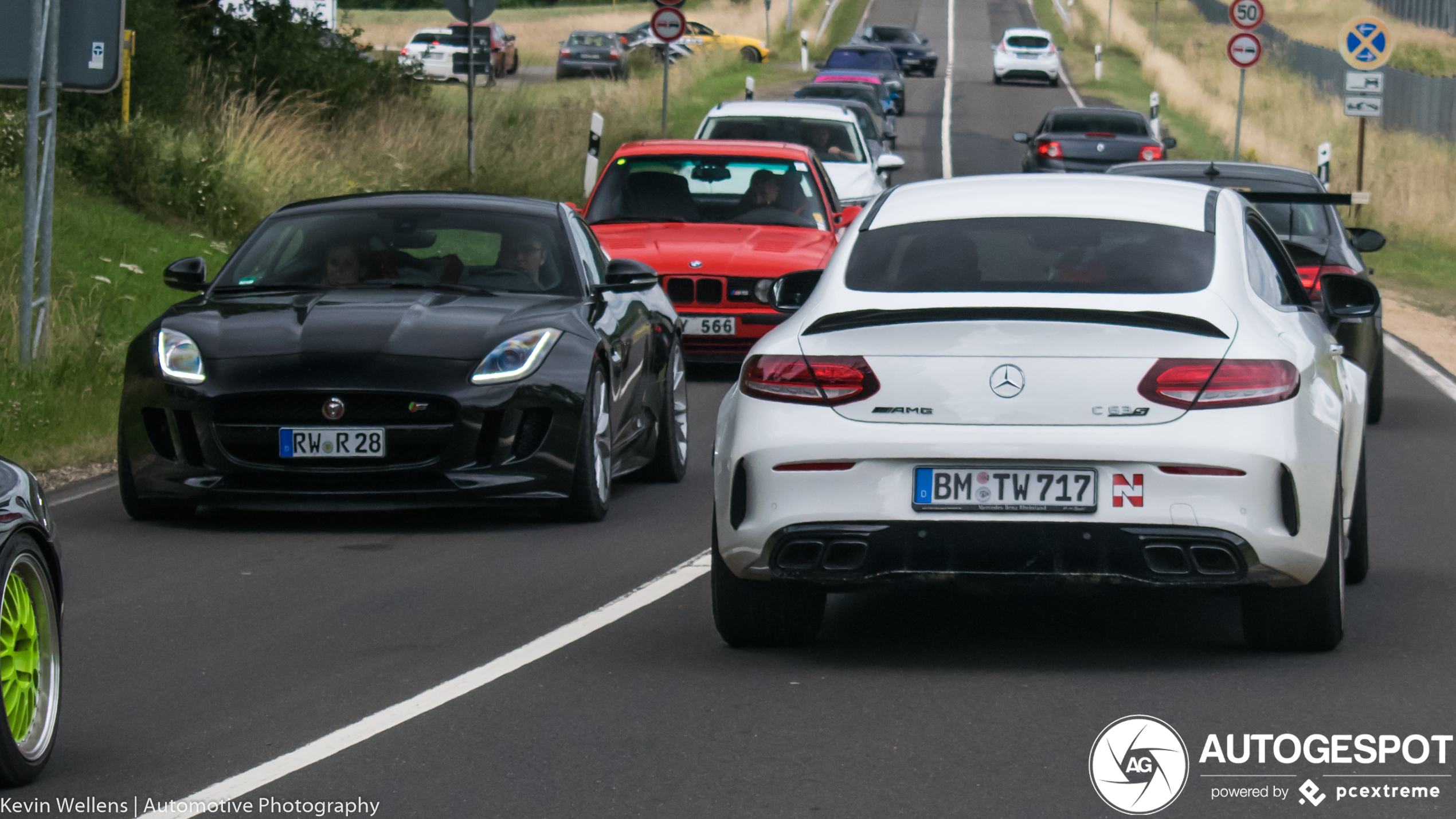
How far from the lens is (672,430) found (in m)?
12.1

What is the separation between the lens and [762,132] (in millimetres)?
25797

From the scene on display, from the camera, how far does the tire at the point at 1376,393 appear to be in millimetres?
14469

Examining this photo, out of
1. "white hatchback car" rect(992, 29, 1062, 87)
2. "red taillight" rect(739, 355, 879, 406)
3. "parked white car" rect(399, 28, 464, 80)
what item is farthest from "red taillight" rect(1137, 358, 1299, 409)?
"white hatchback car" rect(992, 29, 1062, 87)

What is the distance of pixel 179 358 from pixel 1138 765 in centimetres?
559

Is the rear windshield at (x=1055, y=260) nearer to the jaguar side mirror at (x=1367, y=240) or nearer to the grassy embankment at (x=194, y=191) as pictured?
the grassy embankment at (x=194, y=191)

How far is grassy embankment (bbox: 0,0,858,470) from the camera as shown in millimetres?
13328

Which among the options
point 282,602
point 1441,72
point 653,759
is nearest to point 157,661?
point 282,602

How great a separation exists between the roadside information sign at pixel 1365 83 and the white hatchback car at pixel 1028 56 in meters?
35.1

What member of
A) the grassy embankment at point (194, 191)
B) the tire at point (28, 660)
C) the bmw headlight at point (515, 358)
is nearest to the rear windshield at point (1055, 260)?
the bmw headlight at point (515, 358)

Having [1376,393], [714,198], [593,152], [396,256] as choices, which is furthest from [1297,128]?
[396,256]

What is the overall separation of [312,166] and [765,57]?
50027 mm

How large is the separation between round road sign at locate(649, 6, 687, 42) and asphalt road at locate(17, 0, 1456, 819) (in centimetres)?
2222

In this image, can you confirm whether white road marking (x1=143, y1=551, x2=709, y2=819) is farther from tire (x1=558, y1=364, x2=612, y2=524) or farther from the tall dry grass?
the tall dry grass

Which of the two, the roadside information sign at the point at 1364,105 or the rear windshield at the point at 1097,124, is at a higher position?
the roadside information sign at the point at 1364,105
